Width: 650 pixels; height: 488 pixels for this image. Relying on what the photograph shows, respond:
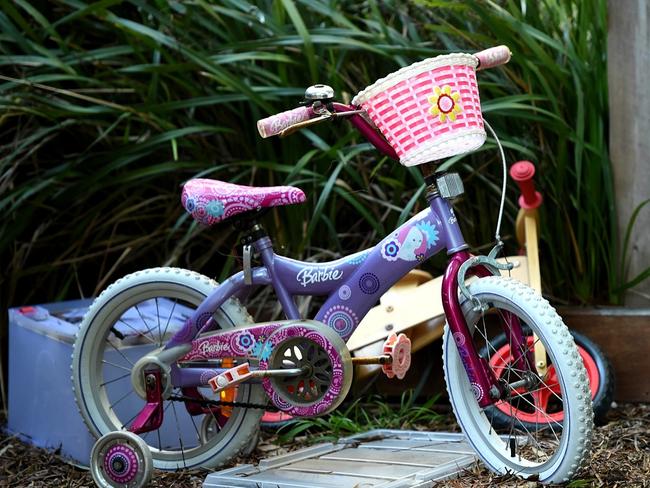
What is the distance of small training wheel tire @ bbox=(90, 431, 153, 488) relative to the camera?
8.61ft

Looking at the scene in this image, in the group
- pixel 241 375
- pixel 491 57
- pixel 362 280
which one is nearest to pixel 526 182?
pixel 491 57

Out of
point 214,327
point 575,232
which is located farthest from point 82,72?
point 575,232

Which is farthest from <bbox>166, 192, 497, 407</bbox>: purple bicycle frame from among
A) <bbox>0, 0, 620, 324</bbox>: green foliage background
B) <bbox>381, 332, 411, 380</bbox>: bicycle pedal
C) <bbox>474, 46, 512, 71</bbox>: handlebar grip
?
<bbox>0, 0, 620, 324</bbox>: green foliage background

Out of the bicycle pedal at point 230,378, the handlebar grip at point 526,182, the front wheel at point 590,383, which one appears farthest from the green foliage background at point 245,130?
the bicycle pedal at point 230,378

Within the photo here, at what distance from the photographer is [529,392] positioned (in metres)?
2.48

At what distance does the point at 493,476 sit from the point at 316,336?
1.77ft

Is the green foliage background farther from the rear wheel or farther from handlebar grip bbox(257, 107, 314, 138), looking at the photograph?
handlebar grip bbox(257, 107, 314, 138)

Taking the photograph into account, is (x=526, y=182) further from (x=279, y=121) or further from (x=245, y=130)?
(x=245, y=130)

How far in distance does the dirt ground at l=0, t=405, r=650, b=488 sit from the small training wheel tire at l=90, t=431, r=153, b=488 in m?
0.10

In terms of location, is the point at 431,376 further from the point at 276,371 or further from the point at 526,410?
the point at 276,371

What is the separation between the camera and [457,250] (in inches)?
98.6

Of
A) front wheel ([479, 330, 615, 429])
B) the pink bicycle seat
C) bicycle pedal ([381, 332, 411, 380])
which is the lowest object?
front wheel ([479, 330, 615, 429])

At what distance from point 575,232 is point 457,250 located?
1046 mm

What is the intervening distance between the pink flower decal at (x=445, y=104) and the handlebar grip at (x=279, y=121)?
1.11ft
